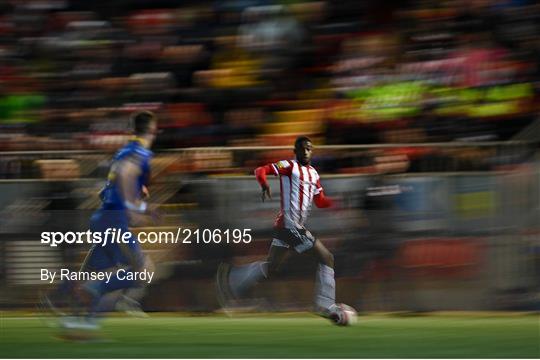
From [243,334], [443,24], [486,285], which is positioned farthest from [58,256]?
[443,24]

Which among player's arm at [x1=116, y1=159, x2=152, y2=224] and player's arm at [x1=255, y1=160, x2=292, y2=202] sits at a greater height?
player's arm at [x1=255, y1=160, x2=292, y2=202]

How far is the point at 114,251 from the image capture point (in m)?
8.37

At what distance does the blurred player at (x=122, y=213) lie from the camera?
8.17 m

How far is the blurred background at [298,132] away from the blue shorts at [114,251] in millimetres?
898

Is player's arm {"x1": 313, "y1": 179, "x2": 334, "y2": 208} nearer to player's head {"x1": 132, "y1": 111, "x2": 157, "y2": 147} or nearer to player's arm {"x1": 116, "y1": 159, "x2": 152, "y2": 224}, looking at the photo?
player's arm {"x1": 116, "y1": 159, "x2": 152, "y2": 224}

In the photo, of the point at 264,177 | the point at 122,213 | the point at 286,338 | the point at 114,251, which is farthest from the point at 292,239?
the point at 114,251

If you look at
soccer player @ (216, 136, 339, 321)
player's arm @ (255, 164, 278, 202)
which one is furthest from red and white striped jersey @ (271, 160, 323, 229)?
player's arm @ (255, 164, 278, 202)

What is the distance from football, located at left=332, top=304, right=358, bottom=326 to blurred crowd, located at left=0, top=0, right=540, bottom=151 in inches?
104

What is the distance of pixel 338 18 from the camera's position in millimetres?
12734

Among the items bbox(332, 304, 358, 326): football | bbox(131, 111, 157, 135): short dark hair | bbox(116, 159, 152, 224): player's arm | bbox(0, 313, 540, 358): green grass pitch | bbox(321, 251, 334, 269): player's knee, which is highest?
bbox(131, 111, 157, 135): short dark hair

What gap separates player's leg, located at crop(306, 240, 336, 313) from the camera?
32.0 feet

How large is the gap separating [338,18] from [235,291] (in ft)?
13.5

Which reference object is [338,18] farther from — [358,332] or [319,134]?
[358,332]

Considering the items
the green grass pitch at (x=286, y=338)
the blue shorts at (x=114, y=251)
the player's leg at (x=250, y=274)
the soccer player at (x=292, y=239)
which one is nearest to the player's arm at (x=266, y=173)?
the soccer player at (x=292, y=239)
